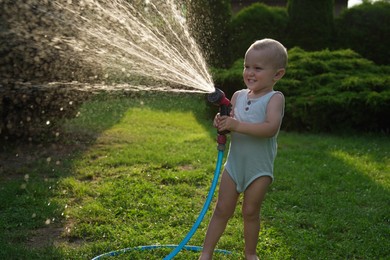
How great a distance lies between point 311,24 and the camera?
12312 mm

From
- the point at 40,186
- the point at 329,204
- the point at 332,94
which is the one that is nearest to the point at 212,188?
the point at 329,204

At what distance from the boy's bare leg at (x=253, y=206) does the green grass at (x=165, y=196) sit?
0.26 metres

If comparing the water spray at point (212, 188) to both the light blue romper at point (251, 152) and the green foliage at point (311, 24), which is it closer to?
the light blue romper at point (251, 152)

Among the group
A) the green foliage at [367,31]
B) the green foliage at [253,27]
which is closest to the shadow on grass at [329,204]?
the green foliage at [253,27]

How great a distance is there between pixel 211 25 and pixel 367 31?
146 inches

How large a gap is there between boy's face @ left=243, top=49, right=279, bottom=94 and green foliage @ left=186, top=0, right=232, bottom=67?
8.26 meters

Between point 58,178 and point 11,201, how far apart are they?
2.66 ft

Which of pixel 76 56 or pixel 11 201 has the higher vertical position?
pixel 76 56

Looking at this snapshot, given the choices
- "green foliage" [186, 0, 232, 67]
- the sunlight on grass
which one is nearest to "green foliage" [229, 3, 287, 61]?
"green foliage" [186, 0, 232, 67]

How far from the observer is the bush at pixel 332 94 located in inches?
322

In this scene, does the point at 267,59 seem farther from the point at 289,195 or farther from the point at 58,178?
the point at 58,178

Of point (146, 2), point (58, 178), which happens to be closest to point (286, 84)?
point (146, 2)

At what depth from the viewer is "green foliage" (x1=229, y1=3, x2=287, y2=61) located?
1233cm

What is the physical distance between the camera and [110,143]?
23.2 feet
